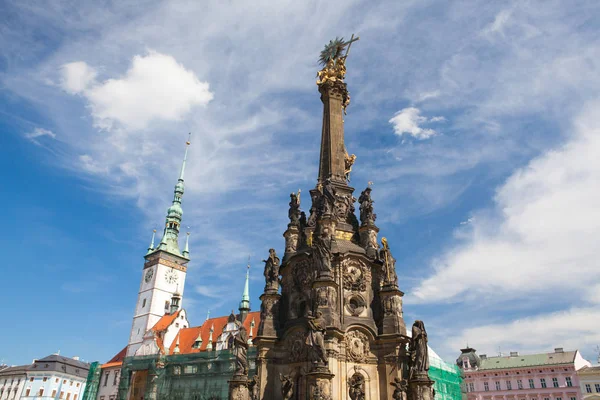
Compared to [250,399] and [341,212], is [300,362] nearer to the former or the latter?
[250,399]

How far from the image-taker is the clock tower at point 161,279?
57.2 meters

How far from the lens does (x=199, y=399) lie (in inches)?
1467

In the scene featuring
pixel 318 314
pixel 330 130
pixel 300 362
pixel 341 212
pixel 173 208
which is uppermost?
pixel 173 208

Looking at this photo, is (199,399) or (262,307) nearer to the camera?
(262,307)

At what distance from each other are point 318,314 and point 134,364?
118ft

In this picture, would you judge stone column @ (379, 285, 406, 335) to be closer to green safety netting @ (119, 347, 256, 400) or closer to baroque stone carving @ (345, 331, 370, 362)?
baroque stone carving @ (345, 331, 370, 362)

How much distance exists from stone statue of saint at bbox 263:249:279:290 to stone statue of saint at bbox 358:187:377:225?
387cm

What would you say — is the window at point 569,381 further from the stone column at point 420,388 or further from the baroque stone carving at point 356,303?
the baroque stone carving at point 356,303

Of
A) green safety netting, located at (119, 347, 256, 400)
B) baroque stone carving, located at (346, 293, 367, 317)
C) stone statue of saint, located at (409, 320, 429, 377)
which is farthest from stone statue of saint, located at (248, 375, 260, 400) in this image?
green safety netting, located at (119, 347, 256, 400)

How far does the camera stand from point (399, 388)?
574 inches

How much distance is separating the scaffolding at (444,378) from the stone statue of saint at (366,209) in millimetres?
20413

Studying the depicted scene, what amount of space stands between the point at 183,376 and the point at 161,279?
22631 mm

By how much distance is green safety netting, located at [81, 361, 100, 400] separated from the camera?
2058 inches

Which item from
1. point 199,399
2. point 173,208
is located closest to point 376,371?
point 199,399
